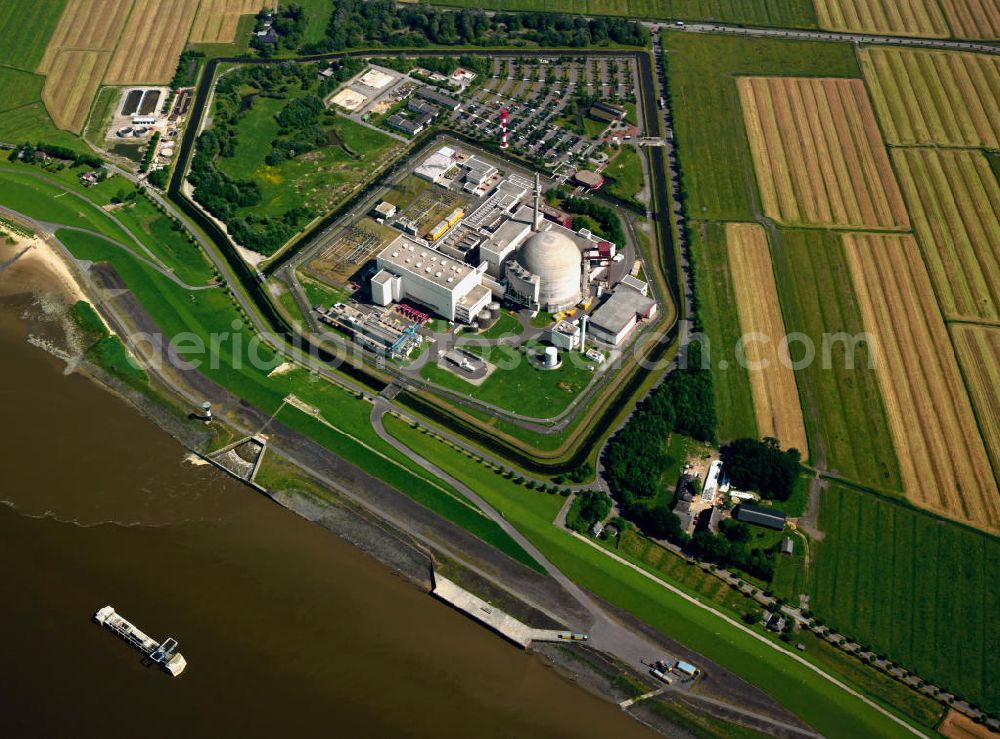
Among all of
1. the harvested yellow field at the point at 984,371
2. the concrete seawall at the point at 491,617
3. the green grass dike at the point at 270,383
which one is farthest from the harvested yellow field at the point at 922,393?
the green grass dike at the point at 270,383

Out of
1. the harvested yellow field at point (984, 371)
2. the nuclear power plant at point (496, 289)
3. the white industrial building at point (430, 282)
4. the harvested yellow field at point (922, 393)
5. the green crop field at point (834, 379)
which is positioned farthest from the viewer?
the white industrial building at point (430, 282)

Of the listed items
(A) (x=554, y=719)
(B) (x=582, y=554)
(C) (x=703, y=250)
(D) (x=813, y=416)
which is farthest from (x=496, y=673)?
(C) (x=703, y=250)

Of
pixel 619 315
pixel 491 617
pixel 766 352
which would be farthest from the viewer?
pixel 766 352

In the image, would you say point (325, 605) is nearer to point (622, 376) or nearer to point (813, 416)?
point (622, 376)

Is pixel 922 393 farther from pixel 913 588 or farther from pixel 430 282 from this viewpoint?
pixel 430 282

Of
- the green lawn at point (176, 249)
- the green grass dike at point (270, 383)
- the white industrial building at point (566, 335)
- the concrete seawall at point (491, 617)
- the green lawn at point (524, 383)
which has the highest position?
the white industrial building at point (566, 335)

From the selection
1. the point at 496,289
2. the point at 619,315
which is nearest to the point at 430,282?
the point at 496,289

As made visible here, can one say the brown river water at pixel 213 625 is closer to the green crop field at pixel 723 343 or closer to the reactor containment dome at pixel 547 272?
the green crop field at pixel 723 343
